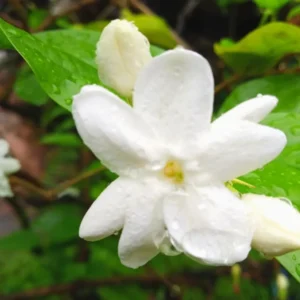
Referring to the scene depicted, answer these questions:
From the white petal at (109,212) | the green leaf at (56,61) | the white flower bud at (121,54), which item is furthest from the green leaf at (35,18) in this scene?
the white petal at (109,212)

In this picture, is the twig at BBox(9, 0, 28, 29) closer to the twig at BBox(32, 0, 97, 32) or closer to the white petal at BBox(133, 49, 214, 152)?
the twig at BBox(32, 0, 97, 32)

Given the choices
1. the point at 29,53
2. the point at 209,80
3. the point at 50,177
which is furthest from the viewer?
the point at 50,177

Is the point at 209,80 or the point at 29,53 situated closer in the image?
the point at 209,80

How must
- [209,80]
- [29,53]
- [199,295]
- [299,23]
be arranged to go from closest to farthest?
[209,80], [29,53], [299,23], [199,295]

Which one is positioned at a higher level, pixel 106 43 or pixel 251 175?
pixel 106 43

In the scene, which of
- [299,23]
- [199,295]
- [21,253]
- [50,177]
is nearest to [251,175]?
[299,23]

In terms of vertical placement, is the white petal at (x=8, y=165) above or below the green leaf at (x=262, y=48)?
below

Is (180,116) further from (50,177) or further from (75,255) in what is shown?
(50,177)

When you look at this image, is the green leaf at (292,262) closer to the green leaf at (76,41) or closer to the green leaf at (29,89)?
the green leaf at (76,41)

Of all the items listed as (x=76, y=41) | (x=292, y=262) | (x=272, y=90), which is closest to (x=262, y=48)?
(x=272, y=90)
